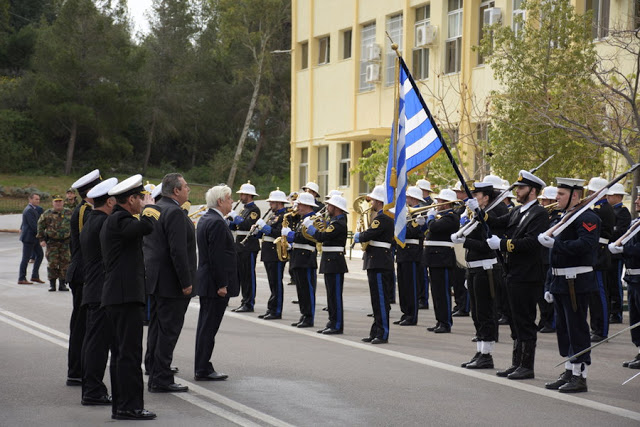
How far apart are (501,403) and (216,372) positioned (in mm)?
3114

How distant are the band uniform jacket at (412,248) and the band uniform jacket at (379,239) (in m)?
2.32

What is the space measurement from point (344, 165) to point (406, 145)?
24098 mm

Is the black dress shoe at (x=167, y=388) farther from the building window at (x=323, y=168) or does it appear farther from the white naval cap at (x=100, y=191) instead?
the building window at (x=323, y=168)

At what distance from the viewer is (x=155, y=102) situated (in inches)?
2493

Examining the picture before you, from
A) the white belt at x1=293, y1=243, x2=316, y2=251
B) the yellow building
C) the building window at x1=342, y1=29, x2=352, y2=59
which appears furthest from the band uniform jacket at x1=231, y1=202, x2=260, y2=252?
the building window at x1=342, y1=29, x2=352, y2=59

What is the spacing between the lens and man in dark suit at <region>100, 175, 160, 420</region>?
789 centimetres

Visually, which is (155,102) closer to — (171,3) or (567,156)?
(171,3)

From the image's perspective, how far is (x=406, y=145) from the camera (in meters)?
12.6

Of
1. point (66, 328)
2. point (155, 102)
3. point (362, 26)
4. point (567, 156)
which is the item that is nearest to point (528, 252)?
point (66, 328)

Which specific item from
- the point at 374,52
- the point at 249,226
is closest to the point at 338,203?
the point at 249,226

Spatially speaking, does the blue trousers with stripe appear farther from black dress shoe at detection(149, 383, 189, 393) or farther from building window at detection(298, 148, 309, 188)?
building window at detection(298, 148, 309, 188)

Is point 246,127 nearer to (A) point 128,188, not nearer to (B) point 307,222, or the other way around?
(B) point 307,222

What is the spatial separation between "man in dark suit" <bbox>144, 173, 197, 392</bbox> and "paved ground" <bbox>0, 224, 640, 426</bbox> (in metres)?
0.36

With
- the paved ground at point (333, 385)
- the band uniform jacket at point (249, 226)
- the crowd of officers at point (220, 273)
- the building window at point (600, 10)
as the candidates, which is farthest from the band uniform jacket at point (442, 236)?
the building window at point (600, 10)
